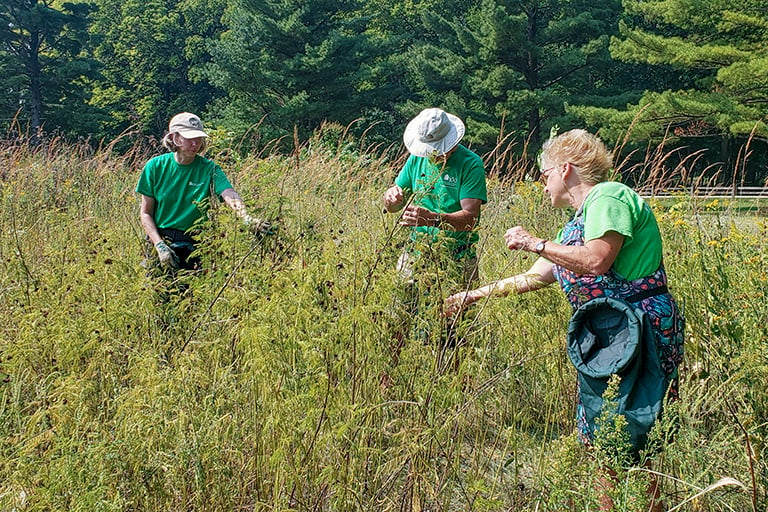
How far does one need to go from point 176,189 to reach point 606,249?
2.64m

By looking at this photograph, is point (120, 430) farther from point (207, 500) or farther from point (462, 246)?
point (462, 246)

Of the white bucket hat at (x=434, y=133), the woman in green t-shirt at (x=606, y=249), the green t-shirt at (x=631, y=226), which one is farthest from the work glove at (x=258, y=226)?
→ the green t-shirt at (x=631, y=226)

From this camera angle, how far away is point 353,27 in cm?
2867

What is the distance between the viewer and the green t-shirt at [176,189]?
3.98 metres

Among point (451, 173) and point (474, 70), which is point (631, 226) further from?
point (474, 70)

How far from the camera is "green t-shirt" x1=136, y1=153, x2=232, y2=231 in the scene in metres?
3.98

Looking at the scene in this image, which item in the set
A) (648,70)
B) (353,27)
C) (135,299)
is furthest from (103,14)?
(135,299)

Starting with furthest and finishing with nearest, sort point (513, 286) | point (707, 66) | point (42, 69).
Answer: point (42, 69)
point (707, 66)
point (513, 286)

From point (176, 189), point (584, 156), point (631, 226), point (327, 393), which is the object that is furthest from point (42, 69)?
point (631, 226)

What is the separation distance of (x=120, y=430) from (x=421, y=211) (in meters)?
1.36

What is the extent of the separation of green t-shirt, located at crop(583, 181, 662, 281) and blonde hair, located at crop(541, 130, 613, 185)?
122 mm

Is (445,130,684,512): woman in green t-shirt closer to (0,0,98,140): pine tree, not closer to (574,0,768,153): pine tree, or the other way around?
(574,0,768,153): pine tree

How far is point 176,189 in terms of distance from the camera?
4.00 m

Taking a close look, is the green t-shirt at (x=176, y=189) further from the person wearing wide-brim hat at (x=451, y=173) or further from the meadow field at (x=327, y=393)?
the person wearing wide-brim hat at (x=451, y=173)
